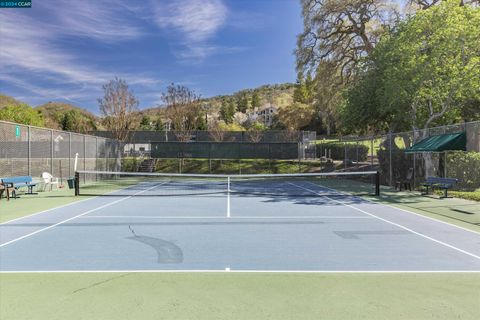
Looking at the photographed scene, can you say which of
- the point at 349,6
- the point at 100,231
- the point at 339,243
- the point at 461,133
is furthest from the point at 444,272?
the point at 349,6

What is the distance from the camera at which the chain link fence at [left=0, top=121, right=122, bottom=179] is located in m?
19.8

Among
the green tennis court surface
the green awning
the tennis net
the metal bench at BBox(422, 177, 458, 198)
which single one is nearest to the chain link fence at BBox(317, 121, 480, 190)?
the green awning

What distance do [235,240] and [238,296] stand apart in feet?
11.8

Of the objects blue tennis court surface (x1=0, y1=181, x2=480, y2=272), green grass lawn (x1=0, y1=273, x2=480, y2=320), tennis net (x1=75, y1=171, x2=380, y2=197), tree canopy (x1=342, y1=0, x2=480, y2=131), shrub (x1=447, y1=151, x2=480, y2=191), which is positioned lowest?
green grass lawn (x1=0, y1=273, x2=480, y2=320)

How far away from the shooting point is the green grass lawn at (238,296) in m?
4.86

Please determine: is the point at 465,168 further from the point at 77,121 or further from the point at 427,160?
the point at 77,121

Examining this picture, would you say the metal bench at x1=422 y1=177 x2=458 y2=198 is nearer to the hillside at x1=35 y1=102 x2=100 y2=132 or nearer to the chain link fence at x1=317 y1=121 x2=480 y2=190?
the chain link fence at x1=317 y1=121 x2=480 y2=190

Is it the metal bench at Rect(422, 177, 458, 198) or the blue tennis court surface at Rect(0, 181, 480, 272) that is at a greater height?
the metal bench at Rect(422, 177, 458, 198)

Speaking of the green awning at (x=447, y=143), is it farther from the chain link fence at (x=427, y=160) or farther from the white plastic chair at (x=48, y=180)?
the white plastic chair at (x=48, y=180)

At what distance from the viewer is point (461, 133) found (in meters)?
17.3

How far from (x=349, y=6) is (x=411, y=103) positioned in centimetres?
1290

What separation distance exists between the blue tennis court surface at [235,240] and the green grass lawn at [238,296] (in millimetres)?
563

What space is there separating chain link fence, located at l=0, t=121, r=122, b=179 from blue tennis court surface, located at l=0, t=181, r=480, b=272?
7635 millimetres

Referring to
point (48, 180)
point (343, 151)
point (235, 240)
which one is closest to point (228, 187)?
point (48, 180)
